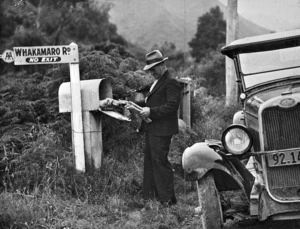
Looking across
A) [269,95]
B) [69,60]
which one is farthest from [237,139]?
[69,60]

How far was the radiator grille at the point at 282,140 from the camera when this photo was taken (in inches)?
210

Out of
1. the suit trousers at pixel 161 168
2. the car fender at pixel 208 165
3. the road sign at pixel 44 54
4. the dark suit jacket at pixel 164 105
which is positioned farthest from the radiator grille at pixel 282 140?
the road sign at pixel 44 54

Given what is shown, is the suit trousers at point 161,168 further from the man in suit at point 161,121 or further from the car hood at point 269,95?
the car hood at point 269,95

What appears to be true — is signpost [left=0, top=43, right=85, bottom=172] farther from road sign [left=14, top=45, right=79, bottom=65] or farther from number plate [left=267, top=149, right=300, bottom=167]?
number plate [left=267, top=149, right=300, bottom=167]

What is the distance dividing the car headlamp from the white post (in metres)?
2.83

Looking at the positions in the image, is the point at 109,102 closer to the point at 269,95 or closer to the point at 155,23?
the point at 269,95

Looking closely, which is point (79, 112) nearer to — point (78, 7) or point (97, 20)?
point (78, 7)

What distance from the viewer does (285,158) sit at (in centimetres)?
539

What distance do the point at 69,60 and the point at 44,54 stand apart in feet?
1.23

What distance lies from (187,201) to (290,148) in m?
2.49

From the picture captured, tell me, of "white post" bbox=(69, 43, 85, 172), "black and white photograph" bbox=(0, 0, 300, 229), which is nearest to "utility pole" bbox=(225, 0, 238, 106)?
"black and white photograph" bbox=(0, 0, 300, 229)

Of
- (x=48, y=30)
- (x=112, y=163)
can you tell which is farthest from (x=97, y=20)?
(x=112, y=163)

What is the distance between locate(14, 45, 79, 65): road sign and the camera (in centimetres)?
754

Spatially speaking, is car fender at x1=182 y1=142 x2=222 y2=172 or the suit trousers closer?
car fender at x1=182 y1=142 x2=222 y2=172
